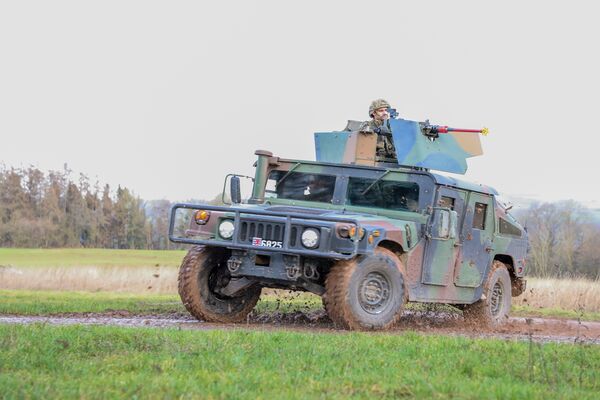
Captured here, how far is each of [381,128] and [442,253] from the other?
2.14 metres

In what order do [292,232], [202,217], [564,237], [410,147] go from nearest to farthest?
[292,232] < [202,217] < [410,147] < [564,237]

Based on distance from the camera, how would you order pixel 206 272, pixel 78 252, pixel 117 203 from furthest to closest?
pixel 117 203
pixel 78 252
pixel 206 272

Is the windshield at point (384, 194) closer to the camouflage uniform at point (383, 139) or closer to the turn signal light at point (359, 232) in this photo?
the camouflage uniform at point (383, 139)

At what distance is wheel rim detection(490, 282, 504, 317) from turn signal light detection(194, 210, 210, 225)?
4.69 m

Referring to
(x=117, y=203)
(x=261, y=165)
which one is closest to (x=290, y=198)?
(x=261, y=165)

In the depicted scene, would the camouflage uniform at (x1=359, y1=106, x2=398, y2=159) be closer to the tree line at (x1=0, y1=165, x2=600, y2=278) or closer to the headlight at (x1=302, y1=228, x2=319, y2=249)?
the headlight at (x1=302, y1=228, x2=319, y2=249)

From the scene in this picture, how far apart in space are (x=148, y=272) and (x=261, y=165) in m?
14.4

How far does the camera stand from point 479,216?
14039 millimetres

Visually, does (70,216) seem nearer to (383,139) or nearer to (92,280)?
(92,280)

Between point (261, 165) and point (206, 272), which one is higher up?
point (261, 165)

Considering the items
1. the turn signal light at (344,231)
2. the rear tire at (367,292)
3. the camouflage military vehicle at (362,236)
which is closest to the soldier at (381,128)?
the camouflage military vehicle at (362,236)

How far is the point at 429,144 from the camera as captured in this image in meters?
13.8

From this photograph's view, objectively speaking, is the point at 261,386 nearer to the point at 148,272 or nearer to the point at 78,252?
the point at 148,272

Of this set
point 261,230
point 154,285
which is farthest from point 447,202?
point 154,285
